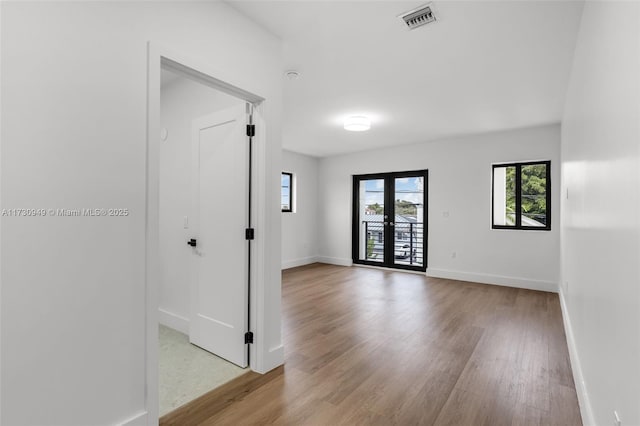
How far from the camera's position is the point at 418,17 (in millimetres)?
2279

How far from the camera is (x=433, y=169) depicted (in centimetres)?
621

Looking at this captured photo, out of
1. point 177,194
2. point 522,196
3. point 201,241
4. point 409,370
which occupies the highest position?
point 522,196

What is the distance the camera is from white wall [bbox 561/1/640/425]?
0.98 metres

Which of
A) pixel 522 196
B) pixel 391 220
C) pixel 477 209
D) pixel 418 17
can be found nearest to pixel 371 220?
pixel 391 220

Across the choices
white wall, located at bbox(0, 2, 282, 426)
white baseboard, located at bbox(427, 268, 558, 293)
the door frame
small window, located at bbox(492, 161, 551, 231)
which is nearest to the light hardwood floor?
the door frame

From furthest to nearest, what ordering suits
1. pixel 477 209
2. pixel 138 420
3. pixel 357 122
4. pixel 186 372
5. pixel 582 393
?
1. pixel 477 209
2. pixel 357 122
3. pixel 186 372
4. pixel 582 393
5. pixel 138 420

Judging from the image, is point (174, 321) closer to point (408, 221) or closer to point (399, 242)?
point (399, 242)

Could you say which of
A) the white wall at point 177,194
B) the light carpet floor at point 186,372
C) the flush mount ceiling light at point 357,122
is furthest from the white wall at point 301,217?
the light carpet floor at point 186,372

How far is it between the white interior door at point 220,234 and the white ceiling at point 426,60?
921 millimetres

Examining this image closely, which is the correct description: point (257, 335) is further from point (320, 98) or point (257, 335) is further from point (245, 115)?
point (320, 98)

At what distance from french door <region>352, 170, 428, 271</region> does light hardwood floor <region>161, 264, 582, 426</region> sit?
2.23 meters

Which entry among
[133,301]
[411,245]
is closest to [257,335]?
[133,301]

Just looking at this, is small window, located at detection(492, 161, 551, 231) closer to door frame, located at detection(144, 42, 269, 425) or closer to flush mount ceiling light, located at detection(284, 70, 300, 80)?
flush mount ceiling light, located at detection(284, 70, 300, 80)

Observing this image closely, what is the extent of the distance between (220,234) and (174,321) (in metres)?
1.32
